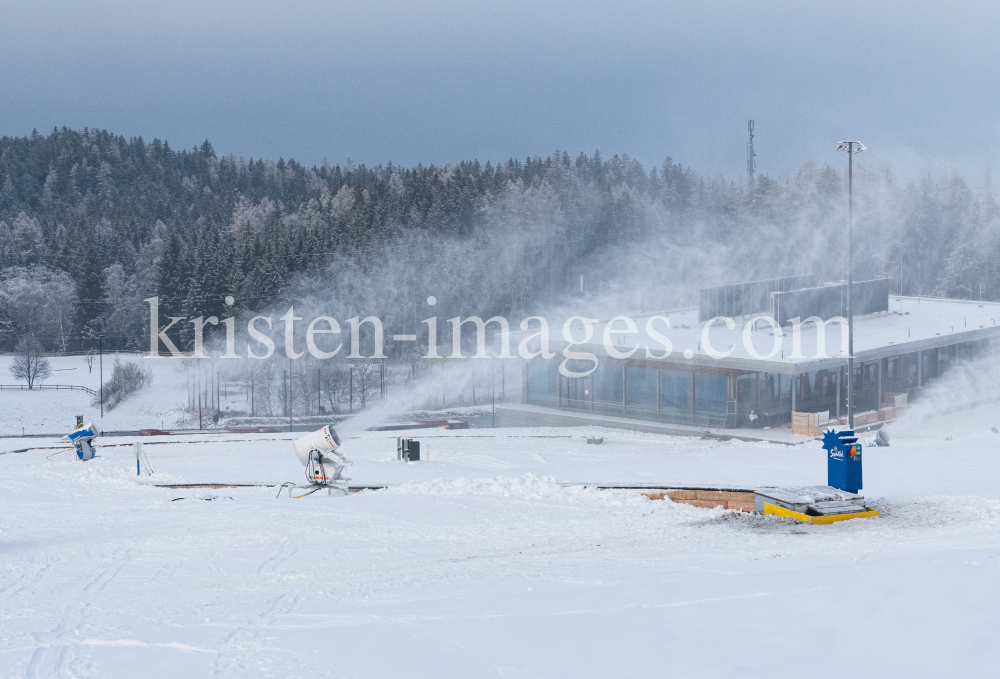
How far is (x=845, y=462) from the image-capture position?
43.0 feet

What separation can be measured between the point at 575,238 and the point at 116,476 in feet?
284

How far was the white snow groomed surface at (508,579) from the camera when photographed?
7383 millimetres

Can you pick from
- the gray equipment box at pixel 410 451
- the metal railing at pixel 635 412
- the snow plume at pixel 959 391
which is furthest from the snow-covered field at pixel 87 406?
the snow plume at pixel 959 391

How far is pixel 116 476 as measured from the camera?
1975cm

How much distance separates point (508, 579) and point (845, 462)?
5308 mm

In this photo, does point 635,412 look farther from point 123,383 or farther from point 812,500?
point 123,383

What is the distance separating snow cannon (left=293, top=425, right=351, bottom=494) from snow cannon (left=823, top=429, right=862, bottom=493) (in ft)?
24.1

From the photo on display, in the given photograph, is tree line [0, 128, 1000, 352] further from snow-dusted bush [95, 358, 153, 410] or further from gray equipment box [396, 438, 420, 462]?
gray equipment box [396, 438, 420, 462]

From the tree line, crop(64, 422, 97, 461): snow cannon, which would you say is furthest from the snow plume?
the tree line

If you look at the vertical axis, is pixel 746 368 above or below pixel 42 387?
above

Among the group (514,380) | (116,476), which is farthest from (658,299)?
(116,476)

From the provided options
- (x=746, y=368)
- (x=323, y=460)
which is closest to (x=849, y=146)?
(x=746, y=368)

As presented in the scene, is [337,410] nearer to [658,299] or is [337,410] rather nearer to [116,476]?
[116,476]

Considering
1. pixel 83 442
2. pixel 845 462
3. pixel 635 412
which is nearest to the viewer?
pixel 845 462
